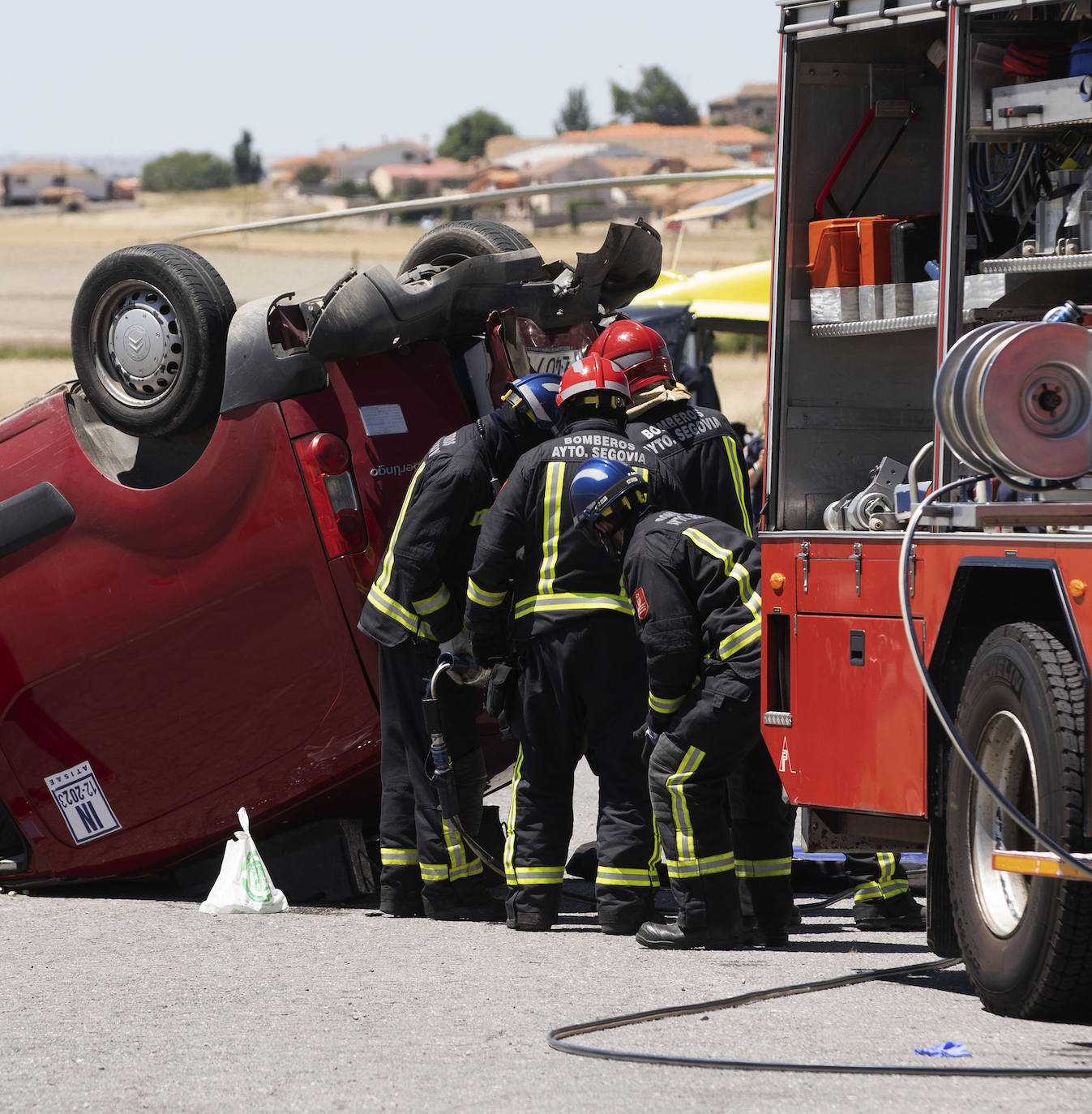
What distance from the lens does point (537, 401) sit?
6781mm

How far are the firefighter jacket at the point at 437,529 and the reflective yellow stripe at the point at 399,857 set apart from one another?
2.52ft

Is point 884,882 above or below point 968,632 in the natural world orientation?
below

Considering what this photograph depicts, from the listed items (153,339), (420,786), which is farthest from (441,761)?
(153,339)

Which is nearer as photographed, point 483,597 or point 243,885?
point 483,597

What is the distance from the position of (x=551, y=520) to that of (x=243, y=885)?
5.79ft

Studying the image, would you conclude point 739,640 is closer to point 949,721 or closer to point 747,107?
point 949,721

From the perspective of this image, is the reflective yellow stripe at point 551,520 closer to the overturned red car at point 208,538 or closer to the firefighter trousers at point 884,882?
the overturned red car at point 208,538

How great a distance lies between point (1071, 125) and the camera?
5297 mm

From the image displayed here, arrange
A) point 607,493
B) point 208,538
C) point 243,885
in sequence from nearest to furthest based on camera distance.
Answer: point 607,493 → point 243,885 → point 208,538

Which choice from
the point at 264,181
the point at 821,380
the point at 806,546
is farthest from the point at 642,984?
the point at 264,181

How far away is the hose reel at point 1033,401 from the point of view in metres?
4.39

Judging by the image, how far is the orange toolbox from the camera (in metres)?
5.77

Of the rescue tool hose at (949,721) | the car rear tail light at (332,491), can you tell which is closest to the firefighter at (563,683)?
the car rear tail light at (332,491)

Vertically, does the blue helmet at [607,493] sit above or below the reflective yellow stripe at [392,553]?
above
